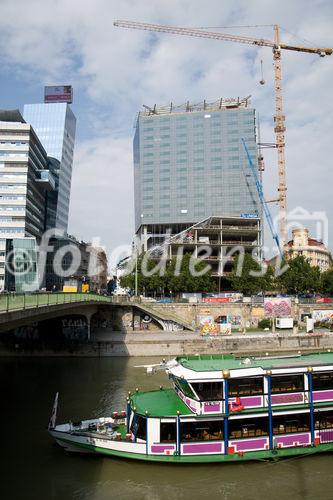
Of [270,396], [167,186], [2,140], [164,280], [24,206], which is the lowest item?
[270,396]

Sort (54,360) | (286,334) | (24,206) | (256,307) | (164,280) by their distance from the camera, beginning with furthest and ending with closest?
(24,206)
(164,280)
(256,307)
(286,334)
(54,360)

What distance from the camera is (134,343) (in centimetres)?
5556

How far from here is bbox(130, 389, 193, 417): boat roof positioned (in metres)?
22.1

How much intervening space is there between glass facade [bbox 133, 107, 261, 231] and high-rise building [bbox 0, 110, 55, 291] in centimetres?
3161

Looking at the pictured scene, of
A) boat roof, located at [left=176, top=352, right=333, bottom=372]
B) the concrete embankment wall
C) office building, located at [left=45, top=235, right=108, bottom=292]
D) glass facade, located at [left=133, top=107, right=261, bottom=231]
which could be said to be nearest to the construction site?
glass facade, located at [left=133, top=107, right=261, bottom=231]

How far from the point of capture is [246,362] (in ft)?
79.9

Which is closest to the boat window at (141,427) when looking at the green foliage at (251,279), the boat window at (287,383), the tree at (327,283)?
the boat window at (287,383)

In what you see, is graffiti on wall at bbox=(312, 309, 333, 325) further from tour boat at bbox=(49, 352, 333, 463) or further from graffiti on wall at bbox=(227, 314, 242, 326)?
tour boat at bbox=(49, 352, 333, 463)

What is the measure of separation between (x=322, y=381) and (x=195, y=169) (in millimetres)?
100906

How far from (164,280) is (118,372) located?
1527 inches

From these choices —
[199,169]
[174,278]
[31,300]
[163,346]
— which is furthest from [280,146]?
[31,300]

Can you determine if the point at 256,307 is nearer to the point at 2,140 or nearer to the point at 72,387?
the point at 72,387

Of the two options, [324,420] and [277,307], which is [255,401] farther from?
[277,307]

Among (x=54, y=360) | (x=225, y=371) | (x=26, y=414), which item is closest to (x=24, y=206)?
(x=54, y=360)
